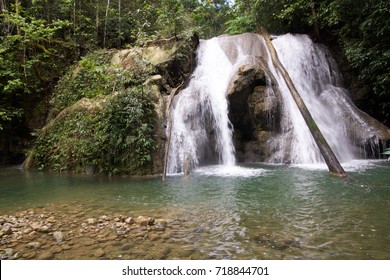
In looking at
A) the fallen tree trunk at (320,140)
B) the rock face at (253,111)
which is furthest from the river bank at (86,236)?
the rock face at (253,111)

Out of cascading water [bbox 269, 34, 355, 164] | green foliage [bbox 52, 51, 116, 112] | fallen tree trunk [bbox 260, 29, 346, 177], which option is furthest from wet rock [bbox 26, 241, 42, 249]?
cascading water [bbox 269, 34, 355, 164]

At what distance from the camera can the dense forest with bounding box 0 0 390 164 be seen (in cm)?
995

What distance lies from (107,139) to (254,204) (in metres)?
5.24

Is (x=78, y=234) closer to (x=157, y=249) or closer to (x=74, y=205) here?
(x=157, y=249)

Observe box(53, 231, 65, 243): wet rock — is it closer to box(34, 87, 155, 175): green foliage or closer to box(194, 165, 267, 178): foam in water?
box(34, 87, 155, 175): green foliage

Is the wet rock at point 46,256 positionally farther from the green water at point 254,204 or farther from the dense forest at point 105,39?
the dense forest at point 105,39

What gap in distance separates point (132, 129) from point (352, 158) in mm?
7476

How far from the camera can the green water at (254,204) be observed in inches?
121

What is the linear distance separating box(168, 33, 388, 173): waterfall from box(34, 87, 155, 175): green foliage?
3.58 feet

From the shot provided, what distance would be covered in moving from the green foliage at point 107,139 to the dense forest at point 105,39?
155 cm

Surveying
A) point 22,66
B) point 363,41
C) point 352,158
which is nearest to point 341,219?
point 352,158

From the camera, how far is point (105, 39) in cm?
1485

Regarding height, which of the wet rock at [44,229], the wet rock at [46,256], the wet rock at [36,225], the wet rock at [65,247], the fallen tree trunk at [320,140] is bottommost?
the wet rock at [46,256]

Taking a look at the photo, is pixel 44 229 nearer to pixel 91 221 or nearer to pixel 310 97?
pixel 91 221
